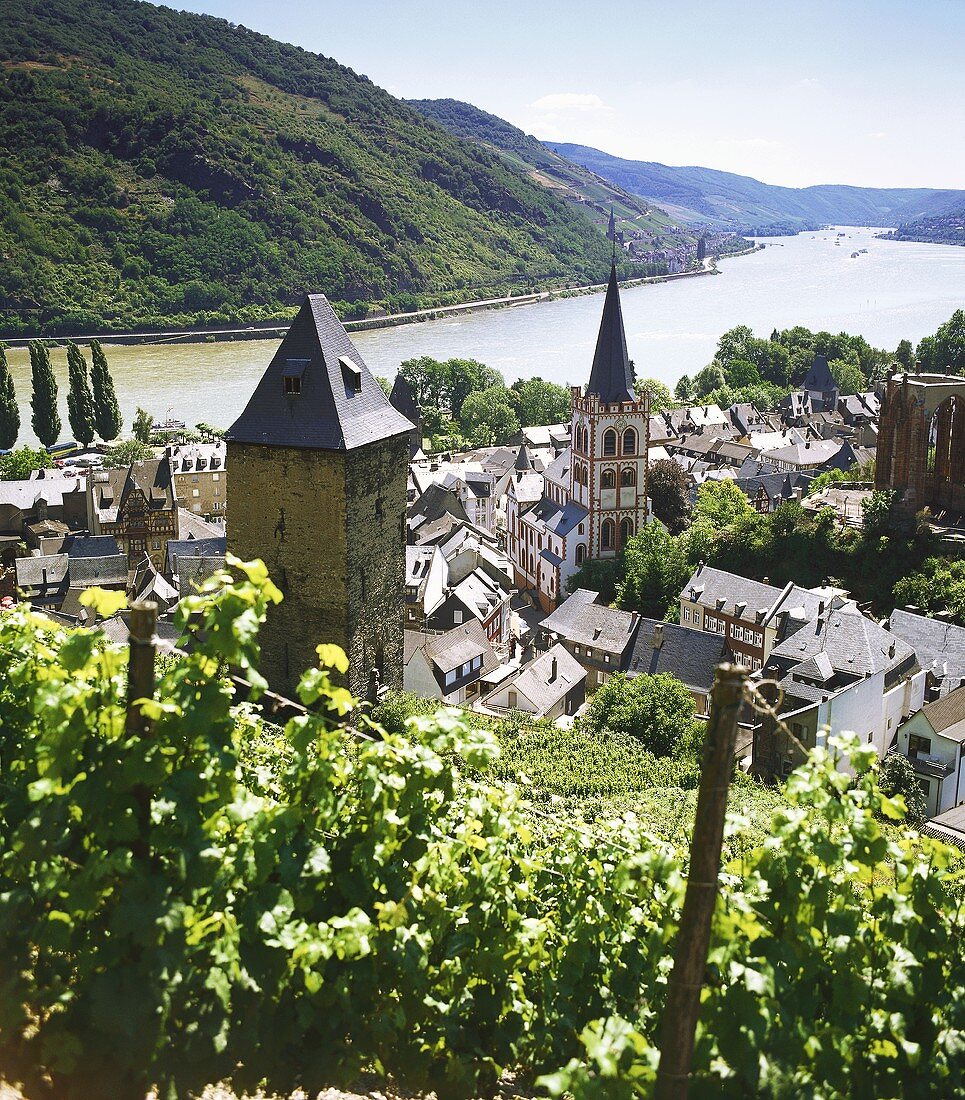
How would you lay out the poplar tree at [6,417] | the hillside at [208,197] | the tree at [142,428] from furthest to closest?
1. the hillside at [208,197]
2. the tree at [142,428]
3. the poplar tree at [6,417]

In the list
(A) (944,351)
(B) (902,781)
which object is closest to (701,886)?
(B) (902,781)

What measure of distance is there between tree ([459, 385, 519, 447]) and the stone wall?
2423 inches

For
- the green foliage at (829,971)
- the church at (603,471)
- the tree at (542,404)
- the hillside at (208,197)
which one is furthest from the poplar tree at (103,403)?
the green foliage at (829,971)

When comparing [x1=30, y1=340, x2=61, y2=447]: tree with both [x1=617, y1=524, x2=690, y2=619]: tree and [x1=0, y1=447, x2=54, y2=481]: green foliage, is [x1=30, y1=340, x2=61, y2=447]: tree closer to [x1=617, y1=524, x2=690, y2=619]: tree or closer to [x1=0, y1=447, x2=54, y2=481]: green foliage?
[x1=0, y1=447, x2=54, y2=481]: green foliage

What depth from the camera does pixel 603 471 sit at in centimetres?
4628

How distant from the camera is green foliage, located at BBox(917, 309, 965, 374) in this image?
88.9m

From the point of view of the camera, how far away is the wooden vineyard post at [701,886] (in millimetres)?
4242

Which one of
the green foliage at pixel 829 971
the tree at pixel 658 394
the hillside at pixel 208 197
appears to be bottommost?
the tree at pixel 658 394

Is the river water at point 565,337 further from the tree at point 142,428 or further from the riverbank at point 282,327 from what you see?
the tree at point 142,428

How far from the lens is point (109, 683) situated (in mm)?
5215

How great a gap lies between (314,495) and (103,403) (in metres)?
57.5

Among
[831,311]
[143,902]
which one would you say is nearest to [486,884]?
[143,902]

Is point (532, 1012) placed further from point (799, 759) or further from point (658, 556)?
point (658, 556)

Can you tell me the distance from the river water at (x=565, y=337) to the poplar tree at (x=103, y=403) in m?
6.25
